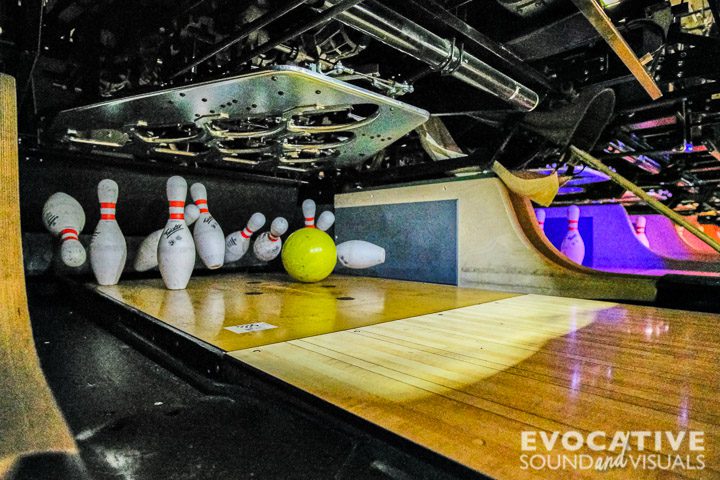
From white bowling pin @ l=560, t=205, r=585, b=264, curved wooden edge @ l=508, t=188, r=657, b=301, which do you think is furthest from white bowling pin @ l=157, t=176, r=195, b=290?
white bowling pin @ l=560, t=205, r=585, b=264

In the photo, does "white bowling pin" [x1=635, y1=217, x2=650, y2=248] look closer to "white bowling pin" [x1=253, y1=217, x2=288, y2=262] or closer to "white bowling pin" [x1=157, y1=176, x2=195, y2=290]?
"white bowling pin" [x1=253, y1=217, x2=288, y2=262]

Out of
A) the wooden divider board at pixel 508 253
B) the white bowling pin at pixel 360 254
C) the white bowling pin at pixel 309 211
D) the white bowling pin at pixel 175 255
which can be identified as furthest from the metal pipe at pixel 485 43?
the white bowling pin at pixel 309 211

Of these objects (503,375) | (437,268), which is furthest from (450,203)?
(503,375)

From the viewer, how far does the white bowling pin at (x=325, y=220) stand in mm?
3504

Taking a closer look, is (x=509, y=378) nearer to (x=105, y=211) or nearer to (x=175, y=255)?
(x=175, y=255)

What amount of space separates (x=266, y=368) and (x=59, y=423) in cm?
41

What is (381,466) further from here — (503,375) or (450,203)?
(450,203)

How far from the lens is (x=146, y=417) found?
2.84 feet

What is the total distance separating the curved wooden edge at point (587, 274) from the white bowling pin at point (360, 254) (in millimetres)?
992

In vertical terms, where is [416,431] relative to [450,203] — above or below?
below

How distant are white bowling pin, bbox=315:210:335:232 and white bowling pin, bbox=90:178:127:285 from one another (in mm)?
1536

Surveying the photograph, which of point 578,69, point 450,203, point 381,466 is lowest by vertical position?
point 381,466

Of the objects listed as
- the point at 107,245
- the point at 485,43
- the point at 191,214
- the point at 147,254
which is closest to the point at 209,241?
the point at 191,214

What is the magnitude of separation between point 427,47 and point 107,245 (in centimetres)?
197
